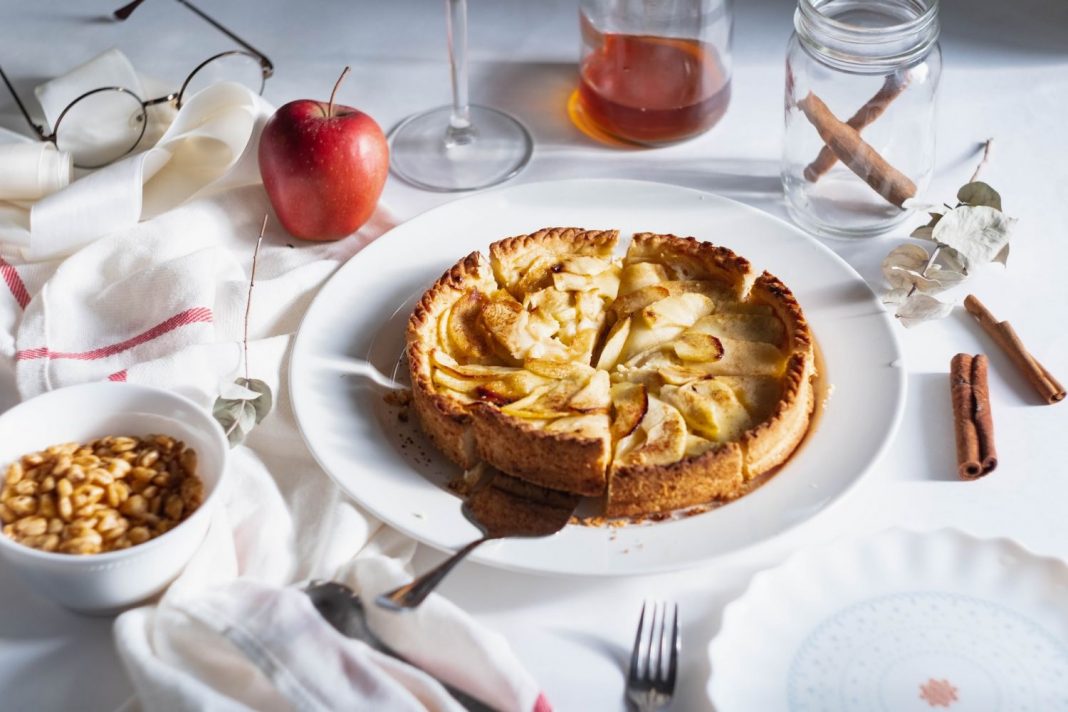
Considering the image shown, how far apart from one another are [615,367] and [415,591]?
0.68 metres

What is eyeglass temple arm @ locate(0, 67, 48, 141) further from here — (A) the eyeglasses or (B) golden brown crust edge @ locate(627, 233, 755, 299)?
(B) golden brown crust edge @ locate(627, 233, 755, 299)

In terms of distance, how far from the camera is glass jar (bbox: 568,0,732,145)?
10.2ft

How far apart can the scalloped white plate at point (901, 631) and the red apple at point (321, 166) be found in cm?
136

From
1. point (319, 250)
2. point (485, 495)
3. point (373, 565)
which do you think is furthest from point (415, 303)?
point (373, 565)

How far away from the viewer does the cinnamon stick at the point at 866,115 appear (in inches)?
110

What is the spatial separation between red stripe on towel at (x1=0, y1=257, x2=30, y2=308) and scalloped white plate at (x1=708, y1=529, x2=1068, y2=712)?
66.1 inches

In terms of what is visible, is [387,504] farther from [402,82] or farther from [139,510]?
[402,82]

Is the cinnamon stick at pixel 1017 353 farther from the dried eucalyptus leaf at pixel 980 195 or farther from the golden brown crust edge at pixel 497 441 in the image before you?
the golden brown crust edge at pixel 497 441

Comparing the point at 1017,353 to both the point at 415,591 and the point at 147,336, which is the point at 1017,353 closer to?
the point at 415,591

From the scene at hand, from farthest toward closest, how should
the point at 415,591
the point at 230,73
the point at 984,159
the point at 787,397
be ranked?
the point at 230,73 < the point at 984,159 < the point at 787,397 < the point at 415,591

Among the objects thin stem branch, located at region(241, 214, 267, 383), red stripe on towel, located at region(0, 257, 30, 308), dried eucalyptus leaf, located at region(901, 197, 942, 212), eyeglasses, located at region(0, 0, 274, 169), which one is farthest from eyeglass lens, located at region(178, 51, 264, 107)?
dried eucalyptus leaf, located at region(901, 197, 942, 212)

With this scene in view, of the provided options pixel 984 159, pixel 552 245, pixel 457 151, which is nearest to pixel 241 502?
pixel 552 245

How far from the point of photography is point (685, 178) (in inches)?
122

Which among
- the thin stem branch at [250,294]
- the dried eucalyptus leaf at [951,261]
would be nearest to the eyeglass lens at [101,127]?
the thin stem branch at [250,294]
